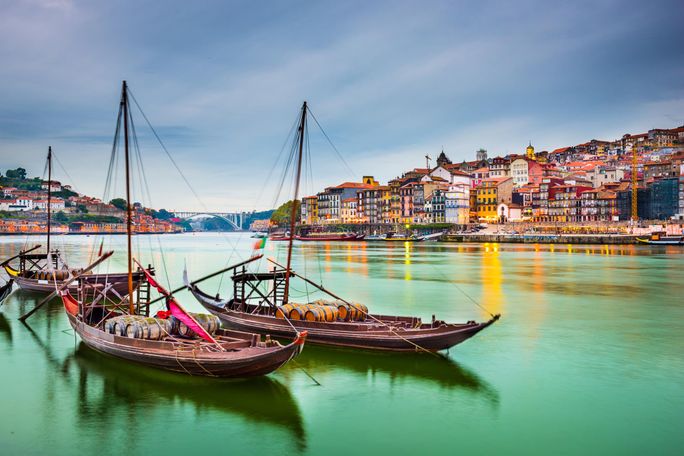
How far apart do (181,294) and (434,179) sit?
10373cm

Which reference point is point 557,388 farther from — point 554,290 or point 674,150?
point 674,150

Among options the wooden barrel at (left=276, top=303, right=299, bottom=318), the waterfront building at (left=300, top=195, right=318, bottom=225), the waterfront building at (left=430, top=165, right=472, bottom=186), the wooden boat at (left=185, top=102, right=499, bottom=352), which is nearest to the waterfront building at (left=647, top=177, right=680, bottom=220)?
the waterfront building at (left=430, top=165, right=472, bottom=186)

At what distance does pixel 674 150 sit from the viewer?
15338cm

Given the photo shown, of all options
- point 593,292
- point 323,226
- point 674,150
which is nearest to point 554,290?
point 593,292

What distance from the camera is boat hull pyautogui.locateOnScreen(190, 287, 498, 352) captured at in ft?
51.4

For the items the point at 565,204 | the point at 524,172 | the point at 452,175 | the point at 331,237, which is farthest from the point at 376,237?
the point at 565,204

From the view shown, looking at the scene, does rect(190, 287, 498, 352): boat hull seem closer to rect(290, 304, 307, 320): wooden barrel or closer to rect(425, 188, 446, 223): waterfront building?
rect(290, 304, 307, 320): wooden barrel

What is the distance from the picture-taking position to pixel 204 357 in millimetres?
13242

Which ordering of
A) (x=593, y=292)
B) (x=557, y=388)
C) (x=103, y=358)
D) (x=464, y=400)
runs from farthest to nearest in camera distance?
(x=593, y=292) < (x=103, y=358) < (x=557, y=388) < (x=464, y=400)

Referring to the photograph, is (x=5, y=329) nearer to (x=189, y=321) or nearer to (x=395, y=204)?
(x=189, y=321)

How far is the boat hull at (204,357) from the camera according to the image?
503 inches

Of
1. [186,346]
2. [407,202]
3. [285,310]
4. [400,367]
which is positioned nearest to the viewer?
[186,346]

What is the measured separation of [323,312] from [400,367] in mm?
2992

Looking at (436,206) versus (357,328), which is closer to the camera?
(357,328)
